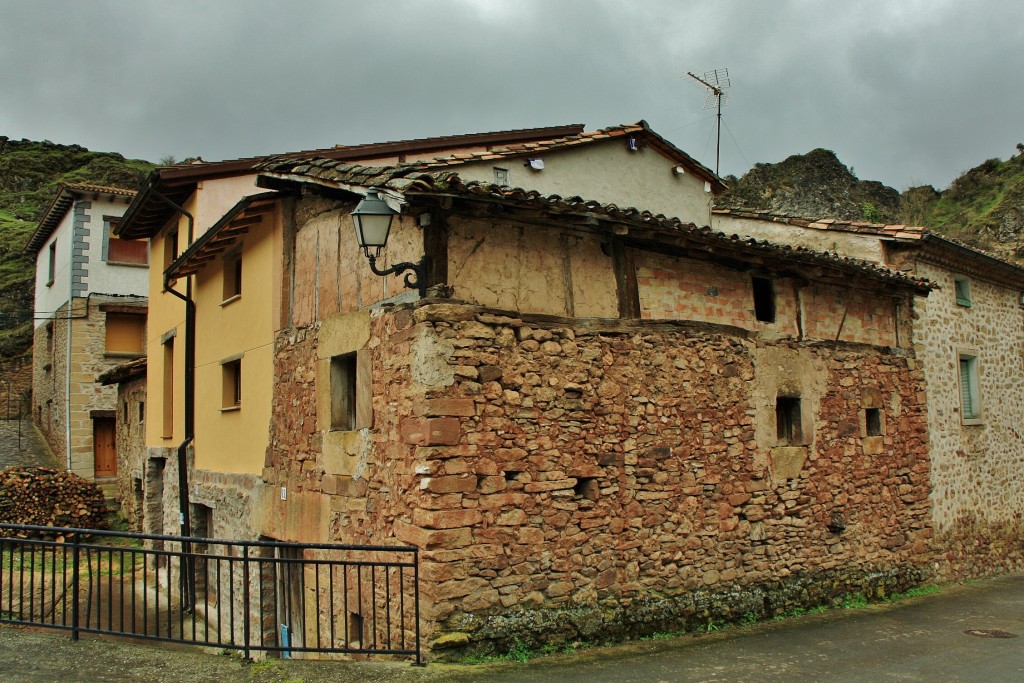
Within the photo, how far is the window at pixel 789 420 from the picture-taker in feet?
33.3

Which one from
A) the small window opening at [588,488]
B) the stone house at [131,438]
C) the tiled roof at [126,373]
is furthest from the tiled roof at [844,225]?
the stone house at [131,438]

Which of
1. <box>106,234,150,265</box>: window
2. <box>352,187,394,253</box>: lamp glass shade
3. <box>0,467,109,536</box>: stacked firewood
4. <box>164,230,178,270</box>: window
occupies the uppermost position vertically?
<box>106,234,150,265</box>: window

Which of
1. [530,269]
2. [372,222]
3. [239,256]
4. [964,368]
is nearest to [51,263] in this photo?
[239,256]

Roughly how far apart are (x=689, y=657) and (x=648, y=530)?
1.31 m

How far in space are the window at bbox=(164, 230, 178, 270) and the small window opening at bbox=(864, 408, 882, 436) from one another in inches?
482

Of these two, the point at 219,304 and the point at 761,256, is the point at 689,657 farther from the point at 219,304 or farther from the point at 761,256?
the point at 219,304

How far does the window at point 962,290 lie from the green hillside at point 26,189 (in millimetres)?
28803

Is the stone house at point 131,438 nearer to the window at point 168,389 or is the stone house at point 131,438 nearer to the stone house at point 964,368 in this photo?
the window at point 168,389

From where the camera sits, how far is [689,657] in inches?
288

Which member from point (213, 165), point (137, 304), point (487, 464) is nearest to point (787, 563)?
point (487, 464)

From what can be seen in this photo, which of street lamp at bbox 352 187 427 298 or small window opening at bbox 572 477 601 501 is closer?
street lamp at bbox 352 187 427 298

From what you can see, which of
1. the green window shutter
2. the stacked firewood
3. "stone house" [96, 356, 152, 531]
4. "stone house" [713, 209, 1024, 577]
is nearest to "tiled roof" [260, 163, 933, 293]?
"stone house" [713, 209, 1024, 577]

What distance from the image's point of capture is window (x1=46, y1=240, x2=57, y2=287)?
2375 cm

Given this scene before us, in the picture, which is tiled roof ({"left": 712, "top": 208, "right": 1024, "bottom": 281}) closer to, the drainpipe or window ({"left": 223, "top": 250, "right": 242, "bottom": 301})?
window ({"left": 223, "top": 250, "right": 242, "bottom": 301})
